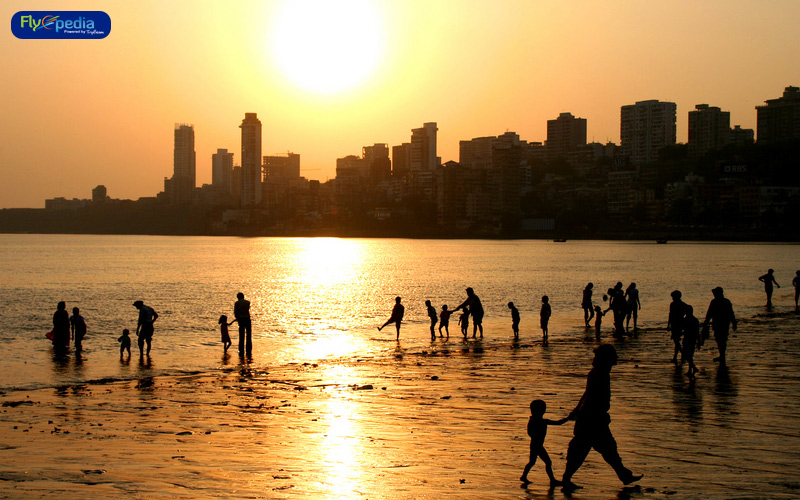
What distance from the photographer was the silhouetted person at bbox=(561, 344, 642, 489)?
809cm

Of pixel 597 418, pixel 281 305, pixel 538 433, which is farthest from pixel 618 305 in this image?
pixel 281 305

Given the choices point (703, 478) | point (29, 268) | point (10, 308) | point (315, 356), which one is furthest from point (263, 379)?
point (29, 268)

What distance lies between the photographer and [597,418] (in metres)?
8.20

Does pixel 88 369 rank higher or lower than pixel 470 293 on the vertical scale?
lower

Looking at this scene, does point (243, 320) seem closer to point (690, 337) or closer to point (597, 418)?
point (690, 337)

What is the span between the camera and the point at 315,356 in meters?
23.4

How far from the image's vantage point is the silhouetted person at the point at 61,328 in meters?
22.6

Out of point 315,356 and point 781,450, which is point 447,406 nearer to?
point 781,450

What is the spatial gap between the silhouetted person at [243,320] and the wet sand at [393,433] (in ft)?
8.09

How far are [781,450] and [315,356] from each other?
15432mm

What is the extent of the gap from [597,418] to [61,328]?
19.5 meters

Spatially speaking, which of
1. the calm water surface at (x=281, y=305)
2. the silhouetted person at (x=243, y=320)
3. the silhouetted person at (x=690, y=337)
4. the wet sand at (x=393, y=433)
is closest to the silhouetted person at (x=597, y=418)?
the wet sand at (x=393, y=433)

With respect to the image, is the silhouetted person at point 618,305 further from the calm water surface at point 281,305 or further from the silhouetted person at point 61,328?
the silhouetted person at point 61,328

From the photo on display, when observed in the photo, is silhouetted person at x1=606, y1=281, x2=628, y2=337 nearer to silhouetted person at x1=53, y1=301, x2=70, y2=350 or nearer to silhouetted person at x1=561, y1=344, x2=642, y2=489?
silhouetted person at x1=561, y1=344, x2=642, y2=489
